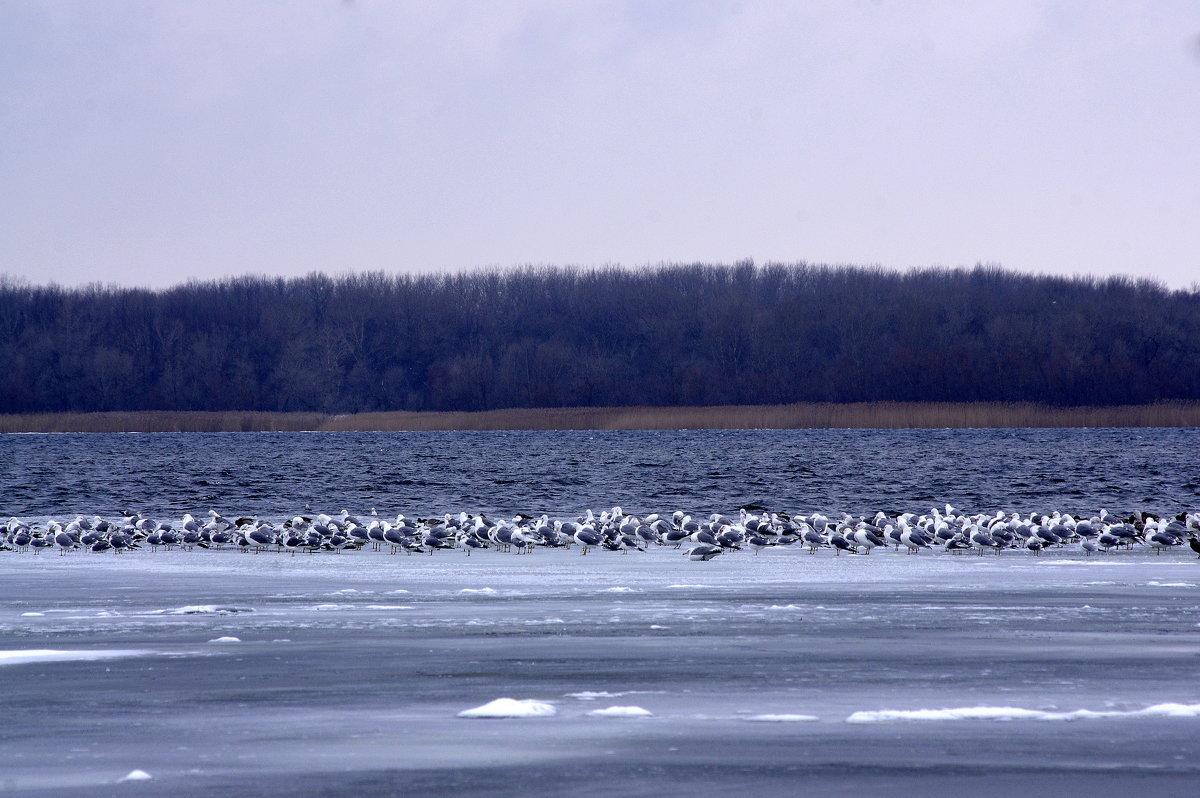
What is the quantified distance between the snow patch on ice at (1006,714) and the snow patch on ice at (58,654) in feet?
14.7

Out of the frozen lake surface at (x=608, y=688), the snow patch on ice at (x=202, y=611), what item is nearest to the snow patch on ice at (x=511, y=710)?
the frozen lake surface at (x=608, y=688)

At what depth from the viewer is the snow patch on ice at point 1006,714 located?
20.0 ft

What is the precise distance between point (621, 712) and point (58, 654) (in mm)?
3819

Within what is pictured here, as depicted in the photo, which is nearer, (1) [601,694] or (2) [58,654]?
(1) [601,694]

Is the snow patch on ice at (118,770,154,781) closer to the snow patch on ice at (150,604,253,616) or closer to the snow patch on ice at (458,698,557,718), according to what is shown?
the snow patch on ice at (458,698,557,718)

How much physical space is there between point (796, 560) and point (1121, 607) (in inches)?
227

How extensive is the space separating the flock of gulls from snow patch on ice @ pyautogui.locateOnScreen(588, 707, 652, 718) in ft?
31.7

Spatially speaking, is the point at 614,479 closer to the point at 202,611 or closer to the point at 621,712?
the point at 202,611

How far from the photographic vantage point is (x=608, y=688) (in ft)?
23.0

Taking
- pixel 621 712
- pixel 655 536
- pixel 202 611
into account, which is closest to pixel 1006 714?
pixel 621 712

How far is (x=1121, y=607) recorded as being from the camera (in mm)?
10391

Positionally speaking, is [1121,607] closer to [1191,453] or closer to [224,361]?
[1191,453]

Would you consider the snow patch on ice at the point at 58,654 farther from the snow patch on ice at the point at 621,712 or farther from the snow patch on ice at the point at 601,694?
the snow patch on ice at the point at 621,712

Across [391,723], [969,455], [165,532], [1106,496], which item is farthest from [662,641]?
[969,455]
